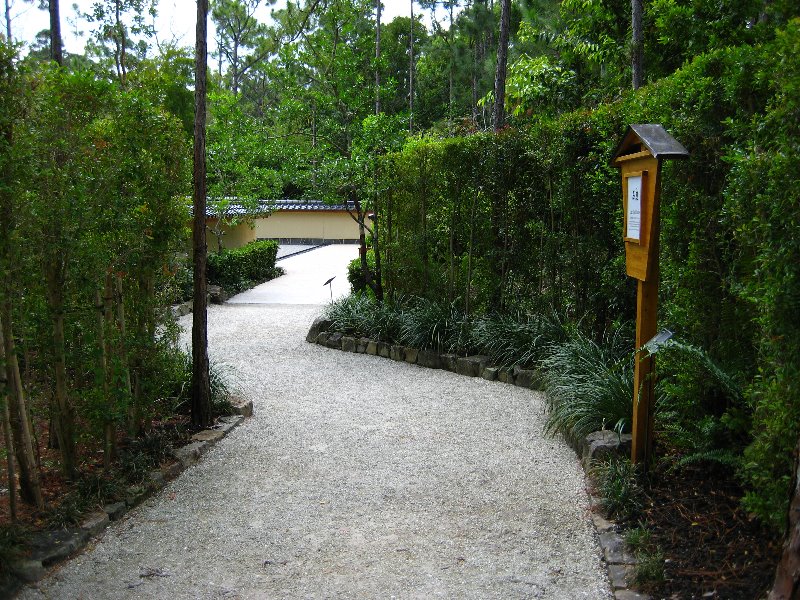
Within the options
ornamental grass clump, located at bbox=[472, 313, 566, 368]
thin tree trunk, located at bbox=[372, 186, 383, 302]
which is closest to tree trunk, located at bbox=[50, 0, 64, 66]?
thin tree trunk, located at bbox=[372, 186, 383, 302]

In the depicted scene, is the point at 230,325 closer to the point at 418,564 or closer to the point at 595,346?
the point at 595,346

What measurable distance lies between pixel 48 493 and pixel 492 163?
5460 millimetres

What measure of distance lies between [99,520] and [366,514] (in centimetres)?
142

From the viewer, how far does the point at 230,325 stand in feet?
35.1

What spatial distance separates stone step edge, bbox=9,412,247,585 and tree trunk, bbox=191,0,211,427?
0.90 ft

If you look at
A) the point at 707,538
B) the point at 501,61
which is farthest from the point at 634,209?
the point at 501,61

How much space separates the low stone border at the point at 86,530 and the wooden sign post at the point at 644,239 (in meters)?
2.86

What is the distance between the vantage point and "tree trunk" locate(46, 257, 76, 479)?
392cm

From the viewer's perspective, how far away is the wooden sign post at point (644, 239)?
3.79 metres

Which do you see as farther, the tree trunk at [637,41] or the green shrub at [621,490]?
the tree trunk at [637,41]

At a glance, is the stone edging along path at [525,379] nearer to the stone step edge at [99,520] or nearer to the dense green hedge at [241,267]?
the stone step edge at [99,520]

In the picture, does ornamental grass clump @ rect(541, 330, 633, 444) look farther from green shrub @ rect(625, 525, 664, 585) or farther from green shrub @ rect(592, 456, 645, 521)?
green shrub @ rect(625, 525, 664, 585)

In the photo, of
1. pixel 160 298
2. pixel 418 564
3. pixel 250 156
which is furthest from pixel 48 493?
pixel 250 156

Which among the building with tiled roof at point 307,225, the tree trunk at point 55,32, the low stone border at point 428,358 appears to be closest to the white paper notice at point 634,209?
the low stone border at point 428,358
